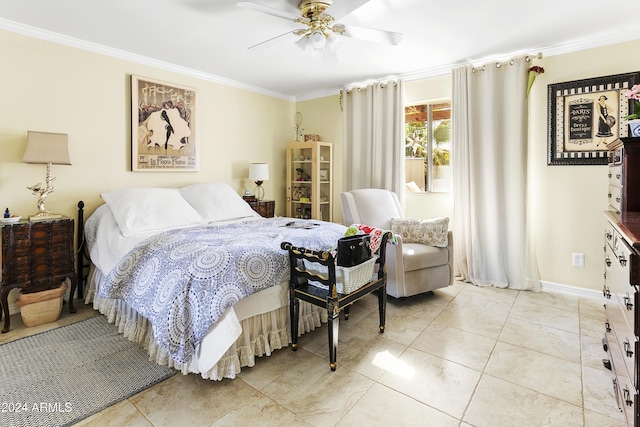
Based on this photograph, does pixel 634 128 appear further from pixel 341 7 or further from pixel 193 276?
pixel 193 276

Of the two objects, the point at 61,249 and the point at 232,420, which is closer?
the point at 232,420

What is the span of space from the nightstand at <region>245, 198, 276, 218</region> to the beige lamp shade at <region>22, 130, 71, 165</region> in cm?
190

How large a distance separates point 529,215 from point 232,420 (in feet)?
10.7

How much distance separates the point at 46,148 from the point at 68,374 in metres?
1.74

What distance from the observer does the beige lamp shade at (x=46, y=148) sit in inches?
101

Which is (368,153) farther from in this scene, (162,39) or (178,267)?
(178,267)

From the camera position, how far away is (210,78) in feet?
13.2

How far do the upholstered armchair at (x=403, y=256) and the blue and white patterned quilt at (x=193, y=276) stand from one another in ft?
2.49

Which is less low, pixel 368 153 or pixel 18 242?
pixel 368 153

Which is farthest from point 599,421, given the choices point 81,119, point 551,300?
point 81,119

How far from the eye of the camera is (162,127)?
3.58 meters

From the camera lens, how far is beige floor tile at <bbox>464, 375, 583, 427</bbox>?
5.11 ft

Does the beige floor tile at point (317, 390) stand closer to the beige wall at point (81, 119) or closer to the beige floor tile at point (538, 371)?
the beige floor tile at point (538, 371)

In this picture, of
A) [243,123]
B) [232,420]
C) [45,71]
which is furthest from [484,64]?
[45,71]
